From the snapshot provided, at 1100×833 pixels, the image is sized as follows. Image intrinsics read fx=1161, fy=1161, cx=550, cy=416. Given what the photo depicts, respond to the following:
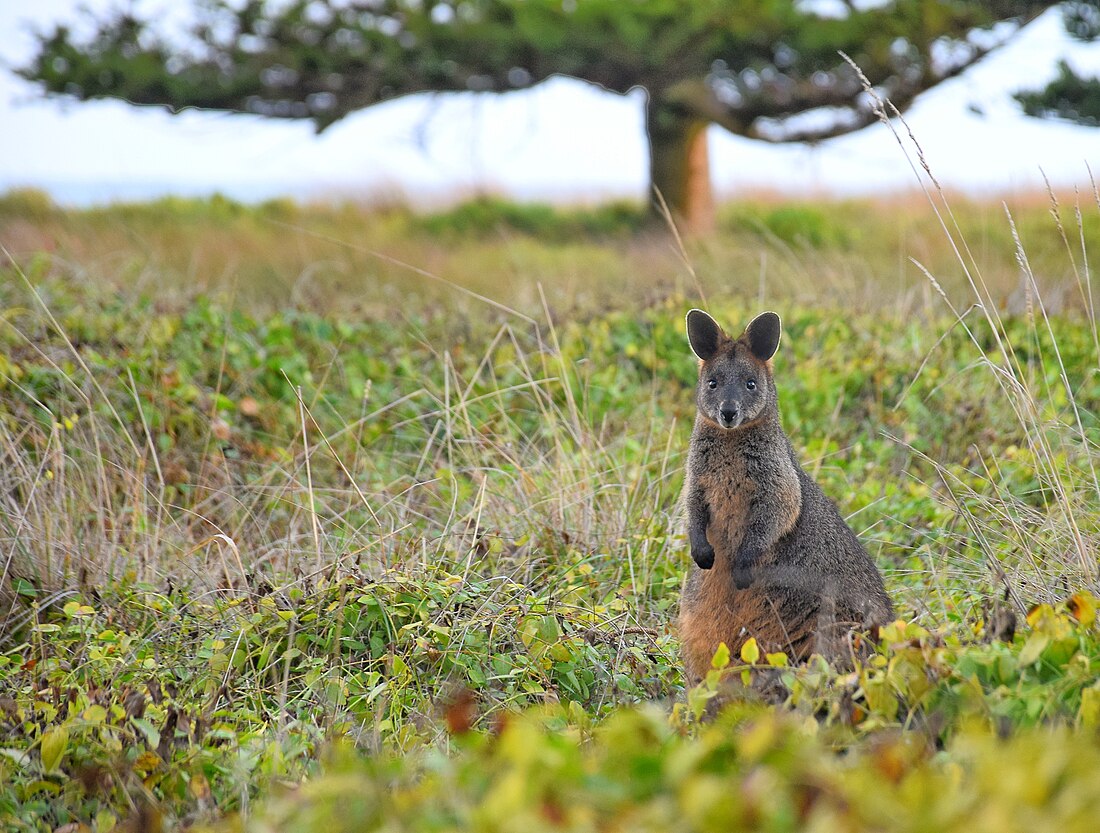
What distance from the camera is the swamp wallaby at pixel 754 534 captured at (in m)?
4.03

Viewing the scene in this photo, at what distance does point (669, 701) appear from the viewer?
3754 mm

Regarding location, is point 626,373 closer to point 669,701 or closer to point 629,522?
point 629,522

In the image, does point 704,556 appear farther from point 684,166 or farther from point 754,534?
point 684,166

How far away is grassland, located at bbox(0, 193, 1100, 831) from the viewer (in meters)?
2.12

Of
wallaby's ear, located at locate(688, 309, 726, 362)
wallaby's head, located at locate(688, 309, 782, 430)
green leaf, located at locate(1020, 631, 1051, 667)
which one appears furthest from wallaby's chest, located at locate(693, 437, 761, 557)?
green leaf, located at locate(1020, 631, 1051, 667)

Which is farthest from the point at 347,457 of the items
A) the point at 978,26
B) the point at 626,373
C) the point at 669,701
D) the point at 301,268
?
the point at 978,26

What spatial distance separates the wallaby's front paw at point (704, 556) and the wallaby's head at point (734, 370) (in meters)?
0.45

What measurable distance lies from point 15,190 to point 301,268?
969 cm

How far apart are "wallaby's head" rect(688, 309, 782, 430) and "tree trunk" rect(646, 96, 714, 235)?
1273 centimetres

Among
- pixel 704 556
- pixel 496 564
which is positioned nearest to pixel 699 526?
pixel 704 556

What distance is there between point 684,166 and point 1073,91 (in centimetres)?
555

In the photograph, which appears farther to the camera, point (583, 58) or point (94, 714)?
point (583, 58)

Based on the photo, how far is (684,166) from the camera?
56.6 feet

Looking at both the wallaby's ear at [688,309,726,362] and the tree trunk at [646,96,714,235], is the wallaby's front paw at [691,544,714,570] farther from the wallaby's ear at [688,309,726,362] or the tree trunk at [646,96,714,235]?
the tree trunk at [646,96,714,235]
